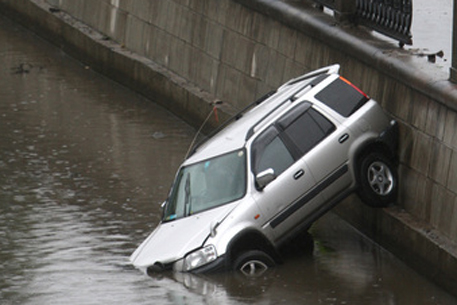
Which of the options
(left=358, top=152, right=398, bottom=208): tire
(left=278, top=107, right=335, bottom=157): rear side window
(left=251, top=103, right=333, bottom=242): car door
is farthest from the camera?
(left=358, top=152, right=398, bottom=208): tire

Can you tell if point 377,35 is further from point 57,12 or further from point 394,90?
point 57,12

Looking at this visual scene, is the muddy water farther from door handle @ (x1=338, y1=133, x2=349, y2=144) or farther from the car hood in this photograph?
door handle @ (x1=338, y1=133, x2=349, y2=144)

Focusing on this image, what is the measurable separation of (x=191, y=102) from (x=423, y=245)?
316 inches

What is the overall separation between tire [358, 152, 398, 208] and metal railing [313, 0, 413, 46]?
188 cm

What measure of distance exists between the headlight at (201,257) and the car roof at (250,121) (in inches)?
53.6

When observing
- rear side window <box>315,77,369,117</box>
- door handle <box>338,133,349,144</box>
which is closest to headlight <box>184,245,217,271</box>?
door handle <box>338,133,349,144</box>

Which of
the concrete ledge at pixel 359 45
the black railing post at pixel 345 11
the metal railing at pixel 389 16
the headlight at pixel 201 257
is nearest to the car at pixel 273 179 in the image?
the headlight at pixel 201 257

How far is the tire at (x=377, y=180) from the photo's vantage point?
46.5 feet

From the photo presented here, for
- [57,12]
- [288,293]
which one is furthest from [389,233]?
[57,12]

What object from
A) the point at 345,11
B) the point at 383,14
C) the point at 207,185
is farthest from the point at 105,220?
the point at 383,14

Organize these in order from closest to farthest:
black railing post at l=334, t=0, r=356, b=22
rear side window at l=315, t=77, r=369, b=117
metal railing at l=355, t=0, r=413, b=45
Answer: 1. rear side window at l=315, t=77, r=369, b=117
2. metal railing at l=355, t=0, r=413, b=45
3. black railing post at l=334, t=0, r=356, b=22

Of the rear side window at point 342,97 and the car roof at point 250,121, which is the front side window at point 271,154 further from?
the rear side window at point 342,97

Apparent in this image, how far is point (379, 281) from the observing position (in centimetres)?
1357

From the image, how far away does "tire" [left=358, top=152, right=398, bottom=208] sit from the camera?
46.5 ft
